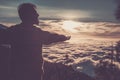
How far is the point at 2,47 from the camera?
6281 mm

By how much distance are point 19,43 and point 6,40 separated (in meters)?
0.26

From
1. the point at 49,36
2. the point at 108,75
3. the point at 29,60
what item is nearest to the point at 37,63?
the point at 29,60

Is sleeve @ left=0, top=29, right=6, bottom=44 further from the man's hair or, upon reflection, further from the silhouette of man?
the man's hair

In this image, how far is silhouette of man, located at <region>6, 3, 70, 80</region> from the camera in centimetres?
627

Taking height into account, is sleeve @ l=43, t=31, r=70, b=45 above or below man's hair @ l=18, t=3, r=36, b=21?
below

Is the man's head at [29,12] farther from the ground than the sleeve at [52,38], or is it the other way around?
the man's head at [29,12]

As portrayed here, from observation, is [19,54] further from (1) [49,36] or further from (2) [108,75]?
(2) [108,75]

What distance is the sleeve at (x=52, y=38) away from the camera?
621 centimetres

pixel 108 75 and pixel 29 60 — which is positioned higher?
pixel 29 60

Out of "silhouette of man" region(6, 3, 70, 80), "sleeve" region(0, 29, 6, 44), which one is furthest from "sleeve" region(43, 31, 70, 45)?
"sleeve" region(0, 29, 6, 44)

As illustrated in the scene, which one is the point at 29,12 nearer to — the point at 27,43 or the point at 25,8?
the point at 25,8

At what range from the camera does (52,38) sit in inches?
246

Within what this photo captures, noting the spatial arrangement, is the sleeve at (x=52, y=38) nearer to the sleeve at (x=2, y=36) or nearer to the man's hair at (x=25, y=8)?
the man's hair at (x=25, y=8)

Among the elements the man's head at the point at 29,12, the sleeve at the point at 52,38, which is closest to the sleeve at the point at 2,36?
the man's head at the point at 29,12
